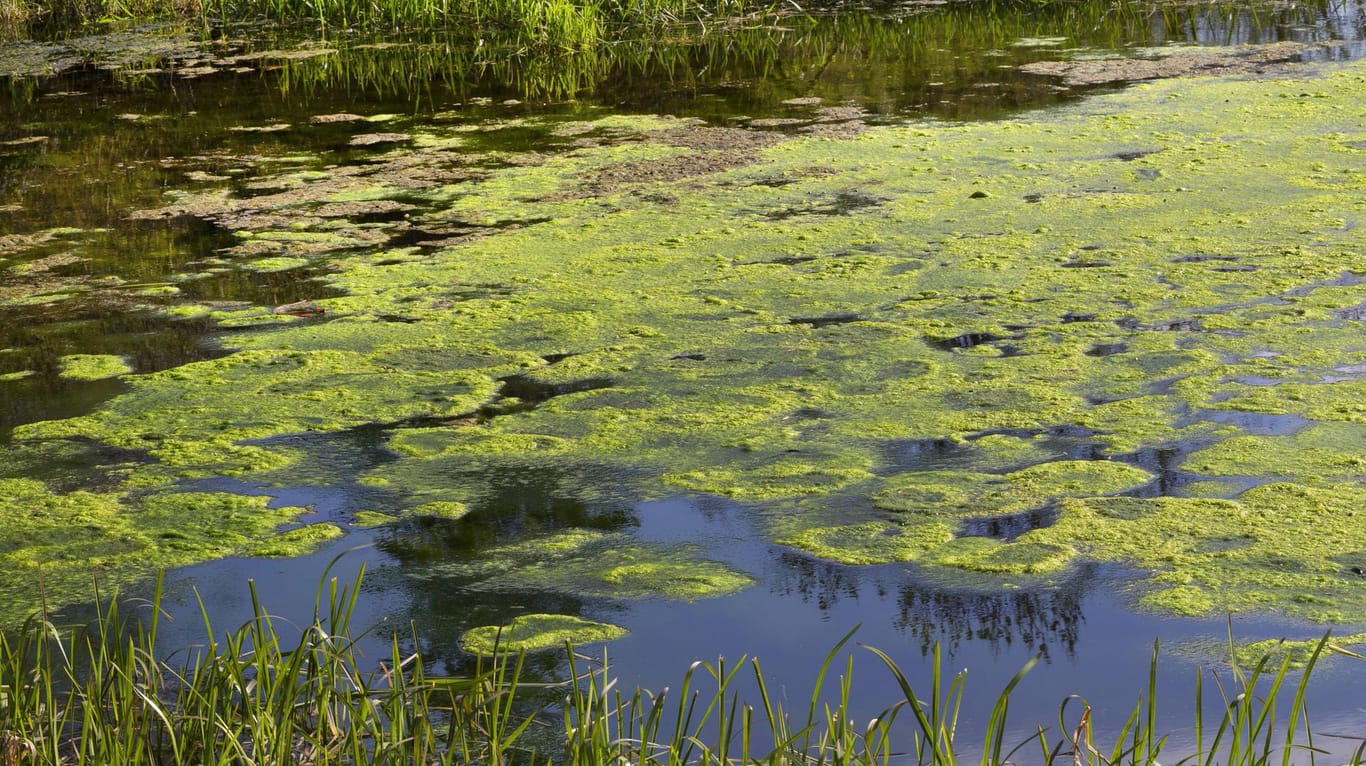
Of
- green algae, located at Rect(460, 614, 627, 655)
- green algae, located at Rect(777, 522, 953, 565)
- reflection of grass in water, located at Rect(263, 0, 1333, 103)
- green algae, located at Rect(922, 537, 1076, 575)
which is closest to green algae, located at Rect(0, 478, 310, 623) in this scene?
green algae, located at Rect(460, 614, 627, 655)

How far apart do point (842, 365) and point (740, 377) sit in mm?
262

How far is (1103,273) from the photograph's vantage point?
409 cm

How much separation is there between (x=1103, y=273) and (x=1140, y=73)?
3451 millimetres

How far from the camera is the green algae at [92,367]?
3.70 meters

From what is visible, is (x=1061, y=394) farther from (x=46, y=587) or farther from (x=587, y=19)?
A: (x=587, y=19)

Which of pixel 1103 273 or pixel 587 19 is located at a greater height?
pixel 587 19

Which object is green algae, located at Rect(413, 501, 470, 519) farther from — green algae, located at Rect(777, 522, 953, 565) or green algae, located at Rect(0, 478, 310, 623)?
green algae, located at Rect(777, 522, 953, 565)

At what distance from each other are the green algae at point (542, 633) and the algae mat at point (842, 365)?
135 mm

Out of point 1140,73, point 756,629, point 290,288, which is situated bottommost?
point 756,629

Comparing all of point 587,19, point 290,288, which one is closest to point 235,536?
point 290,288

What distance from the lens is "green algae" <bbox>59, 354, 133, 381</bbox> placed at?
3.70 meters

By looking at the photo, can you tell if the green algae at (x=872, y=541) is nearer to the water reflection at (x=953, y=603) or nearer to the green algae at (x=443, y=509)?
the water reflection at (x=953, y=603)

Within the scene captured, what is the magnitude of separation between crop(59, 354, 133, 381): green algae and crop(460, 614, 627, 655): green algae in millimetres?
1805

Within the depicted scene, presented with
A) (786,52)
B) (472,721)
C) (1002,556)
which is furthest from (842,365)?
(786,52)
